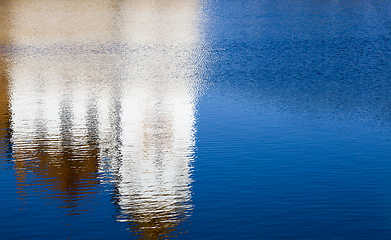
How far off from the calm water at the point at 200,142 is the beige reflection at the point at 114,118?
51 mm

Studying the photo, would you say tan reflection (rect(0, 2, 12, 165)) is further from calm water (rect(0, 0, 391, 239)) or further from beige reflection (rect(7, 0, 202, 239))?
beige reflection (rect(7, 0, 202, 239))

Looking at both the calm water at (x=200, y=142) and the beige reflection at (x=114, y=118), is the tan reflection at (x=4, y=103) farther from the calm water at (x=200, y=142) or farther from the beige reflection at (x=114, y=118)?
the beige reflection at (x=114, y=118)

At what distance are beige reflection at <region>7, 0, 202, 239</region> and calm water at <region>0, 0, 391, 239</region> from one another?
0.05 metres

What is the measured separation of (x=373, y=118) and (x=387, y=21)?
95.2 ft

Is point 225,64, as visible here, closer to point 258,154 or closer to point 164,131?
point 164,131

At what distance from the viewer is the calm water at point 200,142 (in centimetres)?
692

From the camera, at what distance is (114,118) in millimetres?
13891

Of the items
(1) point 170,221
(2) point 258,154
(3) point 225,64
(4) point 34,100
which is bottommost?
(1) point 170,221

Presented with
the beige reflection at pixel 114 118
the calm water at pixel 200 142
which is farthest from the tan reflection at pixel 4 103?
the beige reflection at pixel 114 118

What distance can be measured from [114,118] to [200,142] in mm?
3970

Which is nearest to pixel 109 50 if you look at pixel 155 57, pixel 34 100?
pixel 155 57

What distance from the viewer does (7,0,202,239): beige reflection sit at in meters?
7.95

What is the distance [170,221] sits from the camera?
6.80 meters

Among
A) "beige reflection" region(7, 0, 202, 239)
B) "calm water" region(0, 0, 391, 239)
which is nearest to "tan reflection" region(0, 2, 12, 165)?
"calm water" region(0, 0, 391, 239)
